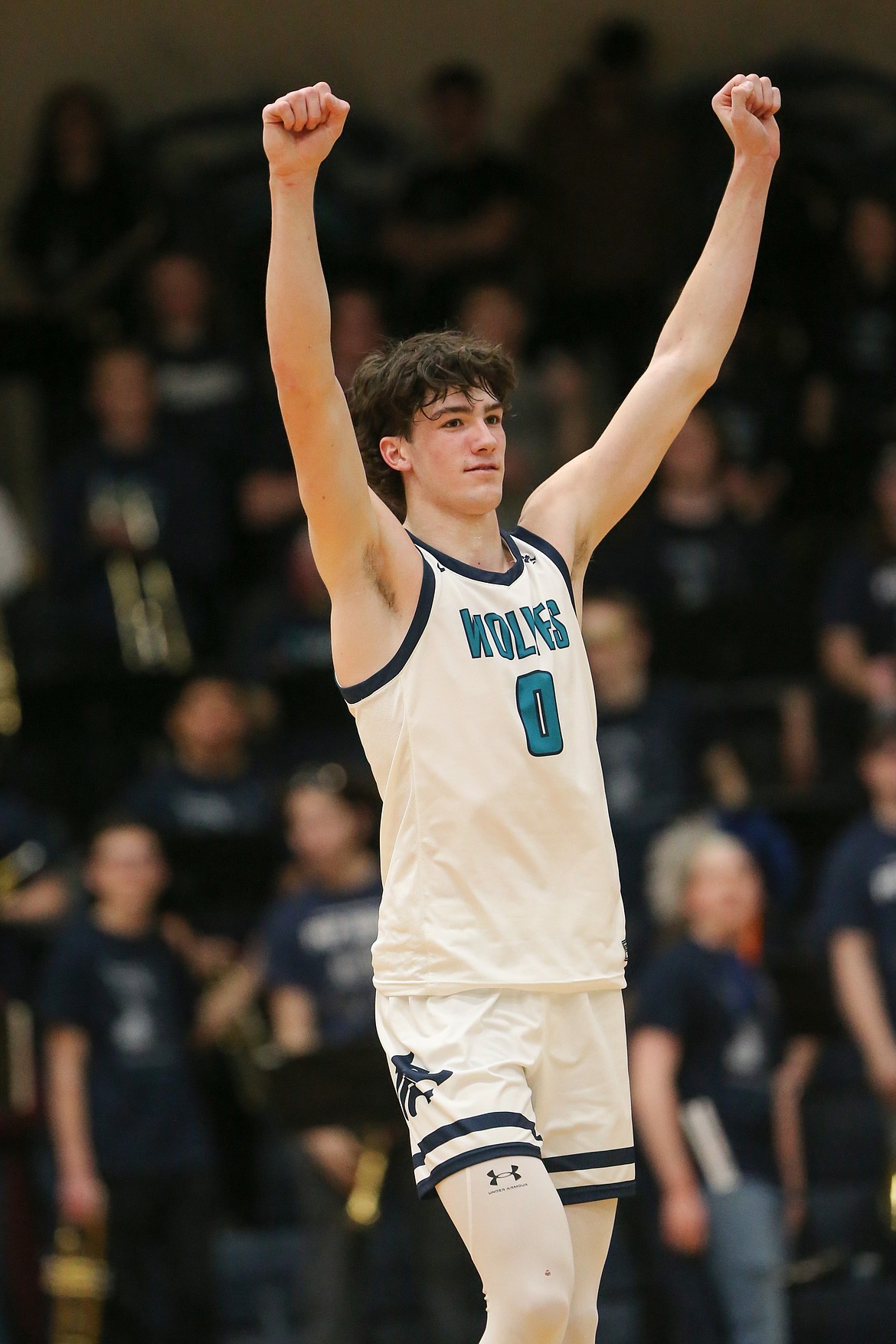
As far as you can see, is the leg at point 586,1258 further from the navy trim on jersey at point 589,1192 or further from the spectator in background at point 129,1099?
the spectator in background at point 129,1099

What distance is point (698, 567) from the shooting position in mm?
9750

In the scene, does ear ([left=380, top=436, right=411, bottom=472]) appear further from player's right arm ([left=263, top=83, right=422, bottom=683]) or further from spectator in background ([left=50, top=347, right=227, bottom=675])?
spectator in background ([left=50, top=347, right=227, bottom=675])

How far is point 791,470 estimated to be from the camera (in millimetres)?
10742

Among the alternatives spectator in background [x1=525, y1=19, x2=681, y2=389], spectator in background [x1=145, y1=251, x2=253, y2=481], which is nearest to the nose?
spectator in background [x1=145, y1=251, x2=253, y2=481]

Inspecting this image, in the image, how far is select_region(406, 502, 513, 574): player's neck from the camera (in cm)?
436

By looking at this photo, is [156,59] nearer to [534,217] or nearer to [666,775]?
[534,217]

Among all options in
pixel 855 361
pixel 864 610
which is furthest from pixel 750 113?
pixel 855 361

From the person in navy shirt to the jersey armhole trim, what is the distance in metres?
3.83

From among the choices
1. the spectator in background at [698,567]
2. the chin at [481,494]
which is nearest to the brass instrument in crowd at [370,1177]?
the spectator in background at [698,567]

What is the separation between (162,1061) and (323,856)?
972 mm

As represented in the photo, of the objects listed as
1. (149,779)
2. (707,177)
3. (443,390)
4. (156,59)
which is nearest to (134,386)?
(149,779)

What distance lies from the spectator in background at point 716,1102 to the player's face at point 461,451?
3286mm

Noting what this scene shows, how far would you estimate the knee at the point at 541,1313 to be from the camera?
3836 millimetres

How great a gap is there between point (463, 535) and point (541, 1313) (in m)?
1.52
